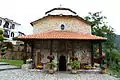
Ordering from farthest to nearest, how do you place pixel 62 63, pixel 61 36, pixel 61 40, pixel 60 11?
1. pixel 60 11
2. pixel 62 63
3. pixel 61 40
4. pixel 61 36

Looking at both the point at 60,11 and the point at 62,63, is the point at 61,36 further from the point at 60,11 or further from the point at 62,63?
the point at 60,11

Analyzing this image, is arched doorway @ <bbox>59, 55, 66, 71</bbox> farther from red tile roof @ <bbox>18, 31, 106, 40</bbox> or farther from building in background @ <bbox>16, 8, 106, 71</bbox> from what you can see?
red tile roof @ <bbox>18, 31, 106, 40</bbox>

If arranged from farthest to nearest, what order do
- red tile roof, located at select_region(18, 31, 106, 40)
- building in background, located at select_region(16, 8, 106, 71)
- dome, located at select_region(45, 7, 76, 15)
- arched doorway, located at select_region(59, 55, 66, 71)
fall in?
dome, located at select_region(45, 7, 76, 15), arched doorway, located at select_region(59, 55, 66, 71), building in background, located at select_region(16, 8, 106, 71), red tile roof, located at select_region(18, 31, 106, 40)

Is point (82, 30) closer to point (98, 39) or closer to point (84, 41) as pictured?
point (84, 41)

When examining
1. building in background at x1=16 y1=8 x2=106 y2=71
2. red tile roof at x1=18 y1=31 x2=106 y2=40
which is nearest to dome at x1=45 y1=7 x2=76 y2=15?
building in background at x1=16 y1=8 x2=106 y2=71

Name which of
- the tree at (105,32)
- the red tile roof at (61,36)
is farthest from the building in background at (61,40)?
the tree at (105,32)

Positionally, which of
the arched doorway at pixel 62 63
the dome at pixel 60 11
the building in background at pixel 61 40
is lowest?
the arched doorway at pixel 62 63

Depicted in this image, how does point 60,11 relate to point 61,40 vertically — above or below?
above

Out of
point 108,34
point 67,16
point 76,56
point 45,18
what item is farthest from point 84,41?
point 108,34

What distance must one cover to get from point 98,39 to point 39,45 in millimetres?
6092

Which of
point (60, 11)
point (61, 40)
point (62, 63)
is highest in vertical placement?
point (60, 11)

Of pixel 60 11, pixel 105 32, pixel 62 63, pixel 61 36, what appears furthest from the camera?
pixel 105 32

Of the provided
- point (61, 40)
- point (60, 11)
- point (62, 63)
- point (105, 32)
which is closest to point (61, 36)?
point (61, 40)

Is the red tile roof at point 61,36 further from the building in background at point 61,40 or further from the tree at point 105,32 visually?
the tree at point 105,32
